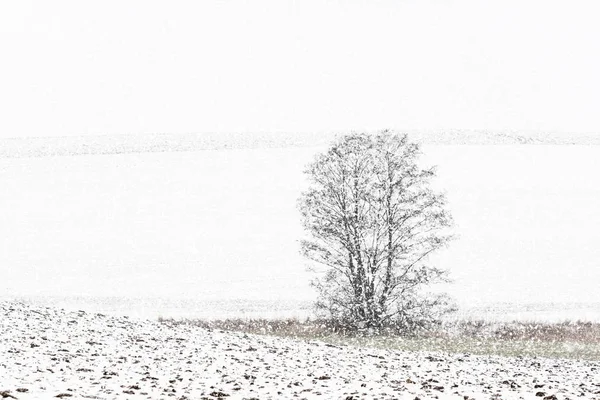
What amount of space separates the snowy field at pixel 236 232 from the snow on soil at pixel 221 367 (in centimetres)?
1236

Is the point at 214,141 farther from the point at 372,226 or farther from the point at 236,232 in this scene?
the point at 372,226

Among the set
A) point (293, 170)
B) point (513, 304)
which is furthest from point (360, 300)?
point (293, 170)

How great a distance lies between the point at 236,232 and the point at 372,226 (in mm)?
16418

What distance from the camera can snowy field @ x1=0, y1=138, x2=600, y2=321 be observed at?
42562 millimetres

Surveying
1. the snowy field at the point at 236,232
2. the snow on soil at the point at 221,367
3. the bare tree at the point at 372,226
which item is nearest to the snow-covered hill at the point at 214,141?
the snowy field at the point at 236,232

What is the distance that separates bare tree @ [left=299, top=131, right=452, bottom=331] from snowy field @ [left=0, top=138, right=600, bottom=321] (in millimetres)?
3763

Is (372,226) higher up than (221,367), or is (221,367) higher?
(372,226)

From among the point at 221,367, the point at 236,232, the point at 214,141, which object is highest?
the point at 214,141

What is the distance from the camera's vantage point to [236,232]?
51500 millimetres

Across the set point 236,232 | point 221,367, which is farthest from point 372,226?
point 221,367

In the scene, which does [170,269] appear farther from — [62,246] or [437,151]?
[437,151]

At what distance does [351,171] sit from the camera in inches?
1490

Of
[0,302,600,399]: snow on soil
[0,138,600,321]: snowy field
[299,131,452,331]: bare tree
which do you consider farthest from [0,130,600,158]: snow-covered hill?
[0,302,600,399]: snow on soil

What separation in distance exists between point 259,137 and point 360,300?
43430 mm
